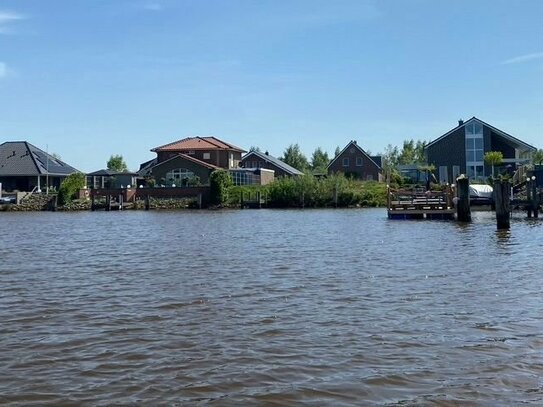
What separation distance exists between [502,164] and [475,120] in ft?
17.3

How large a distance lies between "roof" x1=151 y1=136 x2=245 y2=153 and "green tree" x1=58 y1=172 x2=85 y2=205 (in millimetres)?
15118

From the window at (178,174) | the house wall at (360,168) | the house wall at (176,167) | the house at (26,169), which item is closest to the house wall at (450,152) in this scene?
the house wall at (360,168)

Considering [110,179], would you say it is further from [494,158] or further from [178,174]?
[494,158]

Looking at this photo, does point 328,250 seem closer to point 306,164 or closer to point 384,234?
point 384,234

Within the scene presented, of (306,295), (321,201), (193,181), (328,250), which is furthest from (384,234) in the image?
(193,181)

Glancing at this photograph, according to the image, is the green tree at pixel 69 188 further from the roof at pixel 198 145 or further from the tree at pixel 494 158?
the tree at pixel 494 158

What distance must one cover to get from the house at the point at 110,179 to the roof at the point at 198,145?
22.6 feet

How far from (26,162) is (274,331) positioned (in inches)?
3118

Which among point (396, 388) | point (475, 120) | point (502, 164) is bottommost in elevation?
point (396, 388)

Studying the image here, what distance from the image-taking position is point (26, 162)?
83688 millimetres

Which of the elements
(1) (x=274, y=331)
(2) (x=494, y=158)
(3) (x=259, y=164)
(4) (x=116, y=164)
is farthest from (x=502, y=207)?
(4) (x=116, y=164)

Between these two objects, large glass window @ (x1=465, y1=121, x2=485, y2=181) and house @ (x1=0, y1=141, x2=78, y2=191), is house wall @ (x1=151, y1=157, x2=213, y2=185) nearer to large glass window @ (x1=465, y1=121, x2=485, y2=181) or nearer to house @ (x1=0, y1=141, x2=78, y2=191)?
house @ (x1=0, y1=141, x2=78, y2=191)

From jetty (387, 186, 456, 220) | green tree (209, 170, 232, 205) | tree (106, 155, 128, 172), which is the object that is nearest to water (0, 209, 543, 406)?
jetty (387, 186, 456, 220)

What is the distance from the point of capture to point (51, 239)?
3073 cm
